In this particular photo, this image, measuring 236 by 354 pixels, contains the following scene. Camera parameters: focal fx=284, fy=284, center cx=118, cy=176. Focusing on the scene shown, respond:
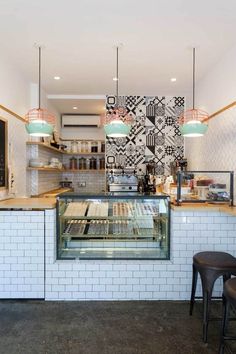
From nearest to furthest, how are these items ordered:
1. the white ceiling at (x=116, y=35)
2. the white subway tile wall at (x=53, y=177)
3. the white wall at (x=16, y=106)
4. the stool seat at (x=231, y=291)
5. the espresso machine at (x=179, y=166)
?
the stool seat at (x=231, y=291), the white ceiling at (x=116, y=35), the white wall at (x=16, y=106), the white subway tile wall at (x=53, y=177), the espresso machine at (x=179, y=166)

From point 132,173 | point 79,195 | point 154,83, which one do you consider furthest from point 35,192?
point 154,83

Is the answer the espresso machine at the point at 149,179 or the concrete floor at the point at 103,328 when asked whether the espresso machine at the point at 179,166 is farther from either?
the concrete floor at the point at 103,328

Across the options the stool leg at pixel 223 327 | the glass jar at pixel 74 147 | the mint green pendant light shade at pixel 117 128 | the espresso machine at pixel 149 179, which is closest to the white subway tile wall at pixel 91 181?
the glass jar at pixel 74 147

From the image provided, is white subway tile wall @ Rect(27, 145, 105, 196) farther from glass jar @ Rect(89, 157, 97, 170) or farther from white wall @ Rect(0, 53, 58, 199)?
white wall @ Rect(0, 53, 58, 199)

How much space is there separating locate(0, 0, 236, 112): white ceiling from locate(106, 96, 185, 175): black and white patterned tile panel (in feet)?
3.58

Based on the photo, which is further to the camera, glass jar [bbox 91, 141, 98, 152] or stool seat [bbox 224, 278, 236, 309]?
glass jar [bbox 91, 141, 98, 152]

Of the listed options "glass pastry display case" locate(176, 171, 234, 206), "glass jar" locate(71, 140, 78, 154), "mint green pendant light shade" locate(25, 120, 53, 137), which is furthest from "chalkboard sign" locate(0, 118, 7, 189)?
"glass jar" locate(71, 140, 78, 154)

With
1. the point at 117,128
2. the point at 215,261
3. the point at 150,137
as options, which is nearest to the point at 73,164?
the point at 150,137

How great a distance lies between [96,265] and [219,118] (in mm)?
2700

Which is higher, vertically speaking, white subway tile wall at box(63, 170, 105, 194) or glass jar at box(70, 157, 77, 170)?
glass jar at box(70, 157, 77, 170)

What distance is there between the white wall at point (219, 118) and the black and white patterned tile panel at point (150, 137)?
0.78 metres

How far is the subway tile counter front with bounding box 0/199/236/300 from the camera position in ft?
9.46

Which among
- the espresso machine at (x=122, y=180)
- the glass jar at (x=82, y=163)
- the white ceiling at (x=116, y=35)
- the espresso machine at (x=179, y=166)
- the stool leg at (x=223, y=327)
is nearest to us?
Result: the stool leg at (x=223, y=327)

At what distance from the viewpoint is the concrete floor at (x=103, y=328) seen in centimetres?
214
